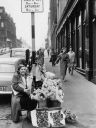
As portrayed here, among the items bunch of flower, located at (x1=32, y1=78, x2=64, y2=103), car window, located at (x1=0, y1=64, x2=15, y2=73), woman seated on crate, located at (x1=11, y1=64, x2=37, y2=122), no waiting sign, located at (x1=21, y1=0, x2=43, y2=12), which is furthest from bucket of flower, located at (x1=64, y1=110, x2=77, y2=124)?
car window, located at (x1=0, y1=64, x2=15, y2=73)

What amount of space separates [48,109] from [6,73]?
4011 mm

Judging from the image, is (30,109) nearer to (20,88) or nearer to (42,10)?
(20,88)

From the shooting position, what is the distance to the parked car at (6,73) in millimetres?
9859

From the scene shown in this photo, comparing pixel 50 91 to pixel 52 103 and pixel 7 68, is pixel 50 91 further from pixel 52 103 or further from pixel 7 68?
pixel 7 68

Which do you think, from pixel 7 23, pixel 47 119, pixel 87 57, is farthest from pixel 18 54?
pixel 7 23

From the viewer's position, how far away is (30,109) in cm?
773

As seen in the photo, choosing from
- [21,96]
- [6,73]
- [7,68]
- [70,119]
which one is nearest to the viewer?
[70,119]

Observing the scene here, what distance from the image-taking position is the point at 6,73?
1079 centimetres

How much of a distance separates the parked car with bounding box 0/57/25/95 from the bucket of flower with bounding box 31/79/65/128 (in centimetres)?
273

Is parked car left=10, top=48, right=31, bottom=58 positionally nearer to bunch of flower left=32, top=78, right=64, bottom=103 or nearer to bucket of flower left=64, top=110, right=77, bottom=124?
bucket of flower left=64, top=110, right=77, bottom=124

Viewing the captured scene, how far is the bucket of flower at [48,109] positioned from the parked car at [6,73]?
2.73 metres

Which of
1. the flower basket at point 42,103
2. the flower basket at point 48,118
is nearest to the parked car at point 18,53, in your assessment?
the flower basket at point 42,103

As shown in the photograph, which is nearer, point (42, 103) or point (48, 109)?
point (48, 109)

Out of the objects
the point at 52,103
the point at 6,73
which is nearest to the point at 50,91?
the point at 52,103
